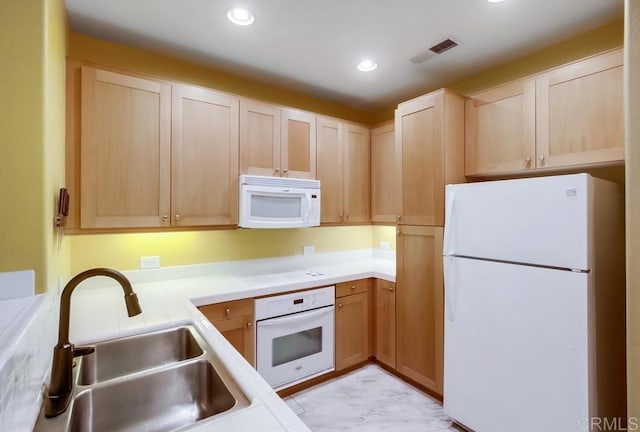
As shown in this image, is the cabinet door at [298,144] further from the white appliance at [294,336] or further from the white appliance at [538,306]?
the white appliance at [538,306]

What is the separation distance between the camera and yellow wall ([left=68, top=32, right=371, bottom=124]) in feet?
6.75

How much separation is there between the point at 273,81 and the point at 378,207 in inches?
60.7

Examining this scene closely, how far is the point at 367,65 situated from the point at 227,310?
84.0 inches

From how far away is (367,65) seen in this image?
2439mm

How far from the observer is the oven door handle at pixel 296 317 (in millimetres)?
2215

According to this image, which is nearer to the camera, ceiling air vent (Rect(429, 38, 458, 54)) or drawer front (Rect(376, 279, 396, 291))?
ceiling air vent (Rect(429, 38, 458, 54))

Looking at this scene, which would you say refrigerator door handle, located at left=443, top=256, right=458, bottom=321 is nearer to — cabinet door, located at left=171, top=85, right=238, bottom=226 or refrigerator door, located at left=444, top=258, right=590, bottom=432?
refrigerator door, located at left=444, top=258, right=590, bottom=432

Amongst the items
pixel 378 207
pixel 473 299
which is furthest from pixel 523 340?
pixel 378 207

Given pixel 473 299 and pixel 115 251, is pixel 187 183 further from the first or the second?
pixel 473 299

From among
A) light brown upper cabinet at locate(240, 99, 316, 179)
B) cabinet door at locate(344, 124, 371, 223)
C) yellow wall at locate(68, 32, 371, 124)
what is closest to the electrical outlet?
light brown upper cabinet at locate(240, 99, 316, 179)

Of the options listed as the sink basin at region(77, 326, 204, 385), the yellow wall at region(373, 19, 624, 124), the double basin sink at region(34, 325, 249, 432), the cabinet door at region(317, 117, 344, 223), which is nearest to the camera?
the double basin sink at region(34, 325, 249, 432)

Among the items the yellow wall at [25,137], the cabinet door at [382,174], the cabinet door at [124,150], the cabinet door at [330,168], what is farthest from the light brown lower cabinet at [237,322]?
the cabinet door at [382,174]

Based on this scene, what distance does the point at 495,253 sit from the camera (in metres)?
1.80

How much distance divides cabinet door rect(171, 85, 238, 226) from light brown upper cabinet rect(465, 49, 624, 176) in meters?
1.81
